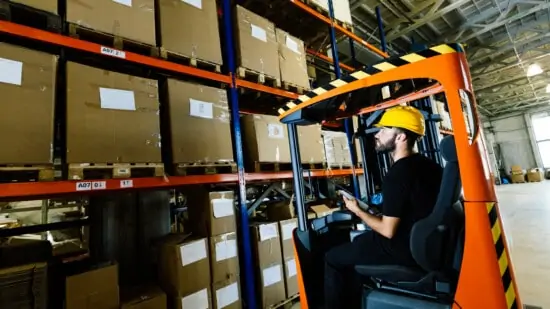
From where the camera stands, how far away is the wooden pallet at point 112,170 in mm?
2096

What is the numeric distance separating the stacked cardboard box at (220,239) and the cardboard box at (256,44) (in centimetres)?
172

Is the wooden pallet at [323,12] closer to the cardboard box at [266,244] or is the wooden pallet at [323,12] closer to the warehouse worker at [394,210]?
the warehouse worker at [394,210]

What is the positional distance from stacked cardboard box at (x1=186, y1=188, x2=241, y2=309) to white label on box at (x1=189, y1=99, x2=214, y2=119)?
0.85 metres

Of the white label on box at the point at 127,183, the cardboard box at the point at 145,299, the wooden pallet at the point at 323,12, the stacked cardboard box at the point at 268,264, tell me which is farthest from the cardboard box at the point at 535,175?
the white label on box at the point at 127,183

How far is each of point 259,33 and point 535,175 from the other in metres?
26.6

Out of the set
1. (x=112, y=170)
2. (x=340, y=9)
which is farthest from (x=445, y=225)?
(x=340, y=9)

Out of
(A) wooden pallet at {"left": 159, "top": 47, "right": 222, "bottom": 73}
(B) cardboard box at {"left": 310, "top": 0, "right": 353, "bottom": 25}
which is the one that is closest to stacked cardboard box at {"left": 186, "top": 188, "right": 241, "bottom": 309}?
(A) wooden pallet at {"left": 159, "top": 47, "right": 222, "bottom": 73}

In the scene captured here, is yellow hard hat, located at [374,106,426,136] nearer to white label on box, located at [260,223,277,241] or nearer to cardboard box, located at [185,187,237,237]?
cardboard box, located at [185,187,237,237]

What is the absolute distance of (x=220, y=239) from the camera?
297 centimetres

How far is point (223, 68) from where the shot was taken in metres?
3.59

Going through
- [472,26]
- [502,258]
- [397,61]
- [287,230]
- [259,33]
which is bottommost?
[287,230]

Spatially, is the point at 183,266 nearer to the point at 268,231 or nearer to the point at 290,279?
the point at 268,231

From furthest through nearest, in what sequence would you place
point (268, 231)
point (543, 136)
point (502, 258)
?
point (543, 136) < point (268, 231) < point (502, 258)

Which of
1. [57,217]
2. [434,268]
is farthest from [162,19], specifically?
[57,217]
